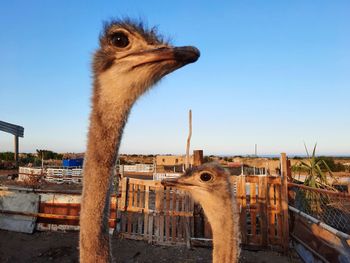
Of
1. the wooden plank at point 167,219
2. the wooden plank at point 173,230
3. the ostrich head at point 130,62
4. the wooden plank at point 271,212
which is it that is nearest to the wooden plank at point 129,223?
the wooden plank at point 167,219

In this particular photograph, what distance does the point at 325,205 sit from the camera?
5.06m

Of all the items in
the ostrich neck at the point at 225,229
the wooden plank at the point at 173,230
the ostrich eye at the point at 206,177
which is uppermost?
the ostrich eye at the point at 206,177

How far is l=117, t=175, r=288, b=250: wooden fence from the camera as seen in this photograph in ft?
21.6

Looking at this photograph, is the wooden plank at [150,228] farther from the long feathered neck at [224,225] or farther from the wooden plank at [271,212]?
→ the long feathered neck at [224,225]

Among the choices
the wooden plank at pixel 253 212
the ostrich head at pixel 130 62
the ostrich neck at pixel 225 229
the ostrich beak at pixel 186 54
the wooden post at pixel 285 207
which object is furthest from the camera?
the wooden plank at pixel 253 212

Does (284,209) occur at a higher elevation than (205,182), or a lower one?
lower

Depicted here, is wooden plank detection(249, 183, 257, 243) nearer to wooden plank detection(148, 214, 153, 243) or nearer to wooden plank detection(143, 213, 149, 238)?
wooden plank detection(148, 214, 153, 243)

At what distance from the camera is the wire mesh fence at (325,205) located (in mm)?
4309

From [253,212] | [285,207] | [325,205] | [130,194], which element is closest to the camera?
[325,205]

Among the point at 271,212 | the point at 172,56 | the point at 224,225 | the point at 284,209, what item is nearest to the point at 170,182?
the point at 224,225

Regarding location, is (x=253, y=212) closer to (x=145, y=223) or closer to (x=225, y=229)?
(x=145, y=223)

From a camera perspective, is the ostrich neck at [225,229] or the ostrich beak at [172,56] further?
the ostrich neck at [225,229]

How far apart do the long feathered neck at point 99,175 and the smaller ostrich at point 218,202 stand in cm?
115

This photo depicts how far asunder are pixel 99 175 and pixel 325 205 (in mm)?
4364
